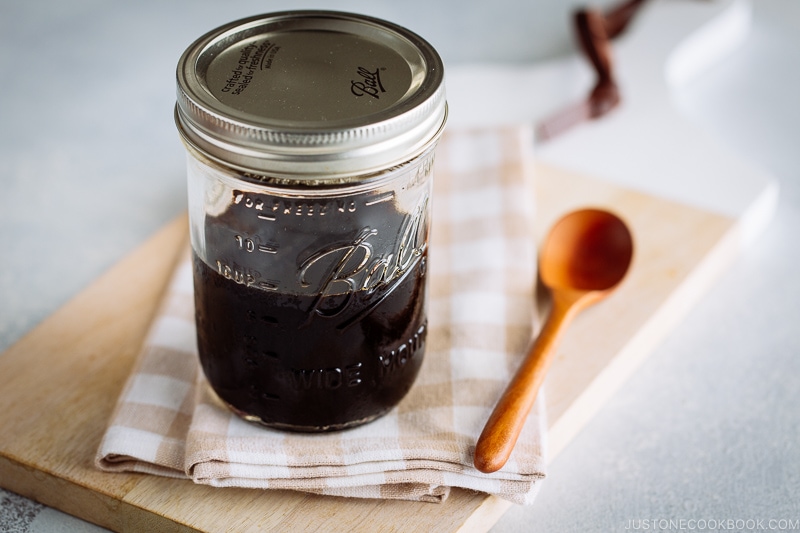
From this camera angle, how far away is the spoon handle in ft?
2.35

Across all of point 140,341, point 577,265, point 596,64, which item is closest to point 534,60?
point 596,64

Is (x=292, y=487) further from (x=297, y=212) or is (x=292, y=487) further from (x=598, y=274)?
(x=598, y=274)

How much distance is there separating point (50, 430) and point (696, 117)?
3.63ft

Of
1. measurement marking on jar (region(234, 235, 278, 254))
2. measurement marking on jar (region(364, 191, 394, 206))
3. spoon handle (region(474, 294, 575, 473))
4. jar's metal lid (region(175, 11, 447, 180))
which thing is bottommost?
spoon handle (region(474, 294, 575, 473))

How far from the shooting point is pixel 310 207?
0.65 m

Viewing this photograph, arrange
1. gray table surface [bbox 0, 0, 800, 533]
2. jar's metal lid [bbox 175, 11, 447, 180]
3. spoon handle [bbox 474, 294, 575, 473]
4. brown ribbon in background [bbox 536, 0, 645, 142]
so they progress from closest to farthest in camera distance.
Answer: jar's metal lid [bbox 175, 11, 447, 180] < spoon handle [bbox 474, 294, 575, 473] < gray table surface [bbox 0, 0, 800, 533] < brown ribbon in background [bbox 536, 0, 645, 142]

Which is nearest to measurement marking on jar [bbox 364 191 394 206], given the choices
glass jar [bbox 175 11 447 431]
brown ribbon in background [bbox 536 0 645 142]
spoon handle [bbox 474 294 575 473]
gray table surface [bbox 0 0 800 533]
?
glass jar [bbox 175 11 447 431]

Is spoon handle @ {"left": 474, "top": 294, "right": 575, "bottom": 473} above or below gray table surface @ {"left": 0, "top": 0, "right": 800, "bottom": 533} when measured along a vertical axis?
above

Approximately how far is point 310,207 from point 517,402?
0.83 ft

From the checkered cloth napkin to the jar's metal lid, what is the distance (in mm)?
255

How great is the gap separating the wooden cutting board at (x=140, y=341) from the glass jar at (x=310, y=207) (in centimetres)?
9

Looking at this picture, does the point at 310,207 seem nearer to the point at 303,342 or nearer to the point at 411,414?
the point at 303,342

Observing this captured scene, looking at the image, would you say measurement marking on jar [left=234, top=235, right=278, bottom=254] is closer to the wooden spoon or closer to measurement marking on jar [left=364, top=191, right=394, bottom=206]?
measurement marking on jar [left=364, top=191, right=394, bottom=206]

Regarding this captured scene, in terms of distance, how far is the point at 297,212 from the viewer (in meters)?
0.65
